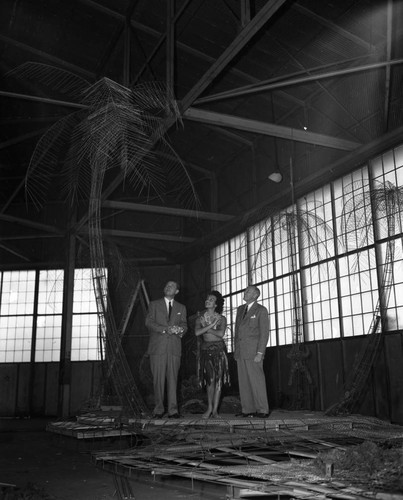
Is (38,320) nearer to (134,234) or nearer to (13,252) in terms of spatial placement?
(13,252)

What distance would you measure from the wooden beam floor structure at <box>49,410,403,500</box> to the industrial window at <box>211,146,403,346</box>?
A: 3.00 m

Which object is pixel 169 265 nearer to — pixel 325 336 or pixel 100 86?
pixel 325 336

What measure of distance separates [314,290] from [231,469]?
25.0 feet

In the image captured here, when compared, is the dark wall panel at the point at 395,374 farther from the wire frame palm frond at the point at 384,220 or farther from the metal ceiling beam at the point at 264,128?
the metal ceiling beam at the point at 264,128

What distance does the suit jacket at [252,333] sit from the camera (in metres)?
6.95

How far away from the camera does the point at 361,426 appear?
6.86 m

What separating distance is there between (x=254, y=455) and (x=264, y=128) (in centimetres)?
614

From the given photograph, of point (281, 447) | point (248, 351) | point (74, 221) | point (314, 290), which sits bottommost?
point (281, 447)

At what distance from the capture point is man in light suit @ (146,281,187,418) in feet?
22.7

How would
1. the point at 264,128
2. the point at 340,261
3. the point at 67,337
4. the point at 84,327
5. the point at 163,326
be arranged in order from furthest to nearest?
1. the point at 84,327
2. the point at 67,337
3. the point at 340,261
4. the point at 264,128
5. the point at 163,326

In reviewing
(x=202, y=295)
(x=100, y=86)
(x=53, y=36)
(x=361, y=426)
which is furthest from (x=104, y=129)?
(x=202, y=295)

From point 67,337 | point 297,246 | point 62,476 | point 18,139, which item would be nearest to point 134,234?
point 67,337

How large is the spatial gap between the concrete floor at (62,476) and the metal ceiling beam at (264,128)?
546 centimetres

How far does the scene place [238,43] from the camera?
764 centimetres
